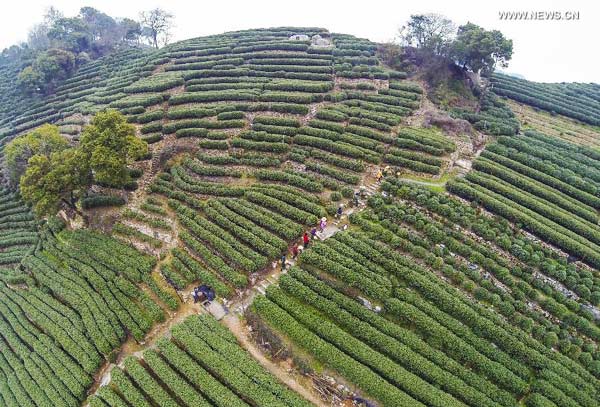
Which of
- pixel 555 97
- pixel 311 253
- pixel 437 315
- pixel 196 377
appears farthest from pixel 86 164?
pixel 555 97

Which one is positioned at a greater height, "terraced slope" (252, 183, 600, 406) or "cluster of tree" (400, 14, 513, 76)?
"cluster of tree" (400, 14, 513, 76)

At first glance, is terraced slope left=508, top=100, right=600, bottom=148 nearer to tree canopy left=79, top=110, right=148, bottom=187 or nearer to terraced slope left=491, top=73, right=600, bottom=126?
Answer: terraced slope left=491, top=73, right=600, bottom=126

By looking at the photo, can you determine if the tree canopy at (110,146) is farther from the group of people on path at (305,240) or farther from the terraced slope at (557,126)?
the terraced slope at (557,126)

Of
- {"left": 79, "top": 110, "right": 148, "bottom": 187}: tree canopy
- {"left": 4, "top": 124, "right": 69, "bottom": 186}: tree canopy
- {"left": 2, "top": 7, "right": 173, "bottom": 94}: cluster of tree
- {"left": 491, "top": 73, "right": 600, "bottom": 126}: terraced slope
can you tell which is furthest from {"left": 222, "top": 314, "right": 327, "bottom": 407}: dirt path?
{"left": 2, "top": 7, "right": 173, "bottom": 94}: cluster of tree

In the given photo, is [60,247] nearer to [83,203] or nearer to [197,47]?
[83,203]

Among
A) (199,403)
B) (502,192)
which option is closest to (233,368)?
(199,403)

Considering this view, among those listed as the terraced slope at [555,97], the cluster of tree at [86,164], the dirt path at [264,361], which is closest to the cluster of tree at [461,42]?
the terraced slope at [555,97]
